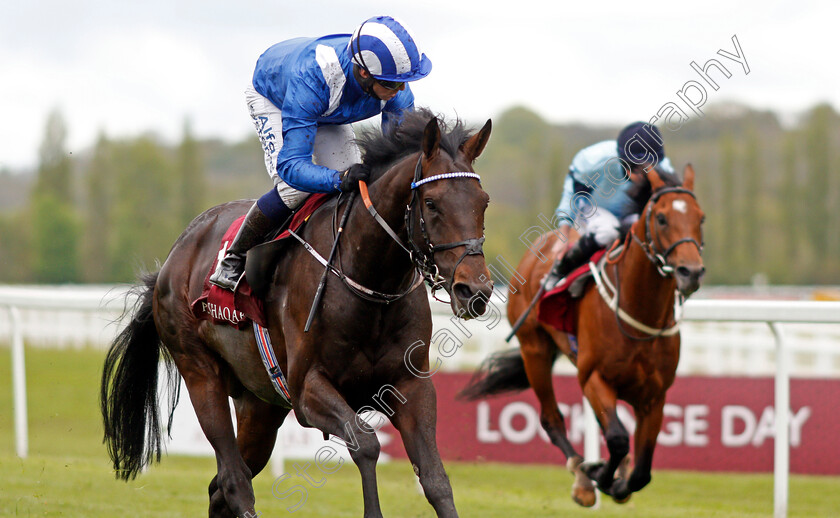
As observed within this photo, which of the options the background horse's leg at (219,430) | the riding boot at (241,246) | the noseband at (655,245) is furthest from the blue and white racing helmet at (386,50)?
the noseband at (655,245)

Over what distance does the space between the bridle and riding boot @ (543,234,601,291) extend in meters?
2.83

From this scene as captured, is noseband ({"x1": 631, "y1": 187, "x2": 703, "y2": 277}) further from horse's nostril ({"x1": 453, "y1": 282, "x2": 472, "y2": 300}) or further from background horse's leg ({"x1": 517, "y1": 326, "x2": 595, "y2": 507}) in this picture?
horse's nostril ({"x1": 453, "y1": 282, "x2": 472, "y2": 300})

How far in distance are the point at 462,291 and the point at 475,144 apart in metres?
0.65

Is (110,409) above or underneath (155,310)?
underneath

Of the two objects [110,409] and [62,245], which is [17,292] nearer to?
[110,409]

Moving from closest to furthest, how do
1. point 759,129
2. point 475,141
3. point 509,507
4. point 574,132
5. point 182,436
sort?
point 475,141, point 509,507, point 182,436, point 759,129, point 574,132

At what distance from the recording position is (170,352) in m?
4.68

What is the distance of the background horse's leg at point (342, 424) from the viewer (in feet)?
10.6

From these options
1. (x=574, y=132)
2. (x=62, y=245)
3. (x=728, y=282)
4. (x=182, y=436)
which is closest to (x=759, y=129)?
(x=574, y=132)

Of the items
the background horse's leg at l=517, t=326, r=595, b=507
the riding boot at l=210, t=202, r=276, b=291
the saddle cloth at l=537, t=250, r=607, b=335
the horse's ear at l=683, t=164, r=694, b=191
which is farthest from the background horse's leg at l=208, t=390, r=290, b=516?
the horse's ear at l=683, t=164, r=694, b=191

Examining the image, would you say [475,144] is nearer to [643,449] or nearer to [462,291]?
[462,291]

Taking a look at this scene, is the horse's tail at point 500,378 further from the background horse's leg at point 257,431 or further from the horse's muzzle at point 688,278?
the background horse's leg at point 257,431

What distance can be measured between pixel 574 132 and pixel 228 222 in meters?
65.3

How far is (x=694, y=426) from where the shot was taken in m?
7.27
